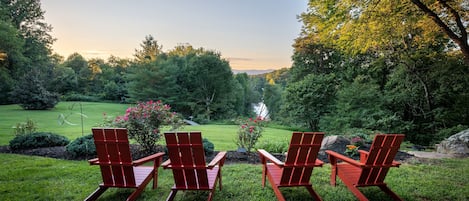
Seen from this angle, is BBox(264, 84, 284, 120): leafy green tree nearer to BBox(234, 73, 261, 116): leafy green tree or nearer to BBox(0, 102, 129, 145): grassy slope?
BBox(234, 73, 261, 116): leafy green tree

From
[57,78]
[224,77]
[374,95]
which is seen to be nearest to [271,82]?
[224,77]

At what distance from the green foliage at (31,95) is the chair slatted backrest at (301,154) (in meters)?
22.1

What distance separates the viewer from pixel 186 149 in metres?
2.70

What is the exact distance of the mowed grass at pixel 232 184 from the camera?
10.5ft

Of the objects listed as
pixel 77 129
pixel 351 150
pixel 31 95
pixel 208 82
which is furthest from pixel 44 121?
pixel 351 150

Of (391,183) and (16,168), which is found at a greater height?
(16,168)

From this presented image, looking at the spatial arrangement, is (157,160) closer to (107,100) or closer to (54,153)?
(54,153)

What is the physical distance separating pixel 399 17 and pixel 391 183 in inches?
161

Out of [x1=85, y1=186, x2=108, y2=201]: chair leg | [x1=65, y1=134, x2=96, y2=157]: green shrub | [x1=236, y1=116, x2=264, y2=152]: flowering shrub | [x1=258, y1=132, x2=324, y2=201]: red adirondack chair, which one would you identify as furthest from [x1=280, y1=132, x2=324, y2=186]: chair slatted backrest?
[x1=65, y1=134, x2=96, y2=157]: green shrub

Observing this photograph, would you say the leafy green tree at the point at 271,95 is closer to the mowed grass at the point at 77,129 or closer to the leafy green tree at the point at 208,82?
the leafy green tree at the point at 208,82

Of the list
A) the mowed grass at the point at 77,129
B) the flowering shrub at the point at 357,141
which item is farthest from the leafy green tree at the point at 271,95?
the flowering shrub at the point at 357,141

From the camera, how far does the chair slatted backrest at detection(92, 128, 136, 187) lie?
9.06 feet

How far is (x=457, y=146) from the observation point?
258 inches

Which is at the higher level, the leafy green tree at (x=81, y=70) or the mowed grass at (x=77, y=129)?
the leafy green tree at (x=81, y=70)
